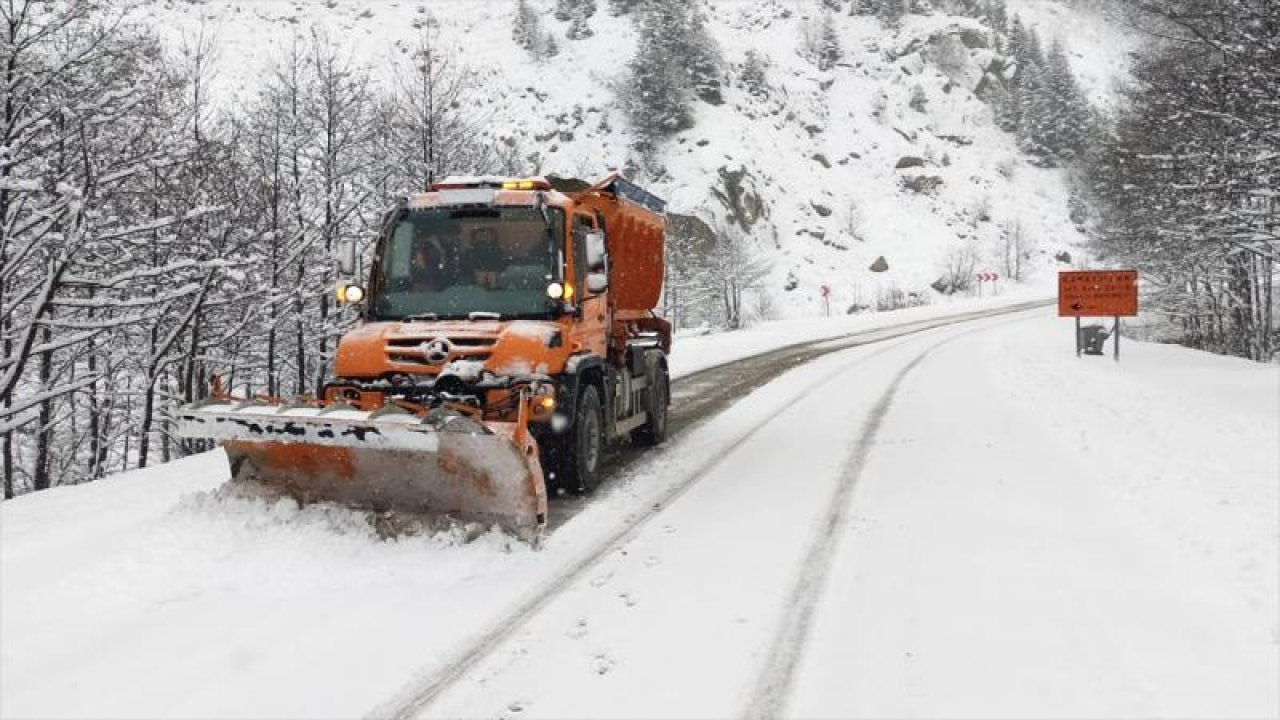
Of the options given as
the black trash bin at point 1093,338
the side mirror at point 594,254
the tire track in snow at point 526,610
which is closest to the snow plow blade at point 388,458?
the tire track in snow at point 526,610

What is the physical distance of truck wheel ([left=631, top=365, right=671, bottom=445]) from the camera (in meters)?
9.73

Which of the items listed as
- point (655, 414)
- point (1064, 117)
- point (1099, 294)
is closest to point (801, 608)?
point (655, 414)

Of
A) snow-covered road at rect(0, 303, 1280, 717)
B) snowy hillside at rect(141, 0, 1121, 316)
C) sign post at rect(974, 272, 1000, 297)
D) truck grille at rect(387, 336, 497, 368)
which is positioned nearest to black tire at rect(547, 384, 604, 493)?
snow-covered road at rect(0, 303, 1280, 717)

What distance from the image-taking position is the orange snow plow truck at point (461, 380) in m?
5.54

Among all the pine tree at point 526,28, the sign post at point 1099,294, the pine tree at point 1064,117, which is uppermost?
the pine tree at point 526,28

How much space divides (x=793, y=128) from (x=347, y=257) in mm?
61203

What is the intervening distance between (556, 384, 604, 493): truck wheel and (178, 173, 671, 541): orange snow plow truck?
0.05ft

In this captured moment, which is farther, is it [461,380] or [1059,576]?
[461,380]

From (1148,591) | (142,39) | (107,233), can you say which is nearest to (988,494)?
(1148,591)

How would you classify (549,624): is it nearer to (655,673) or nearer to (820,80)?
(655,673)

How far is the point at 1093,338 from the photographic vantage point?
2105cm

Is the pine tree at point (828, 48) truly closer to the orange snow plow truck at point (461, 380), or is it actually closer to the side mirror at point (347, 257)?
the orange snow plow truck at point (461, 380)

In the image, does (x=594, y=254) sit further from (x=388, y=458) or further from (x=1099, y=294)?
(x=1099, y=294)

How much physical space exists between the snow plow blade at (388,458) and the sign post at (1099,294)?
1700 centimetres
